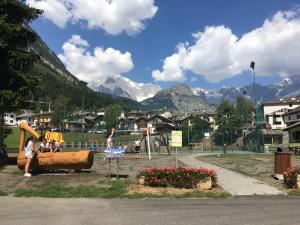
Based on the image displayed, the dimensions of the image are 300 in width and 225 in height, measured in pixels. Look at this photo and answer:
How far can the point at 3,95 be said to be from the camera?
19.4 m

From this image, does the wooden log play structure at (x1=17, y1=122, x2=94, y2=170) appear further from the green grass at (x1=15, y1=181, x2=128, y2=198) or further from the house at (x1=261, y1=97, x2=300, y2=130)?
the house at (x1=261, y1=97, x2=300, y2=130)

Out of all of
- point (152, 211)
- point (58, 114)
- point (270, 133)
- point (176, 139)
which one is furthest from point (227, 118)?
point (152, 211)

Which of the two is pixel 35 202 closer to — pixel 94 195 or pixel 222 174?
pixel 94 195

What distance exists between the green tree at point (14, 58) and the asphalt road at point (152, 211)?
8.87m

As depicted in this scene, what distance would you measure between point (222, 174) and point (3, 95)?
446 inches

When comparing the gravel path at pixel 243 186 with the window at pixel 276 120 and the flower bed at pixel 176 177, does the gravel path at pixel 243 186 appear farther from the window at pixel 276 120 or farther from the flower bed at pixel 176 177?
the window at pixel 276 120

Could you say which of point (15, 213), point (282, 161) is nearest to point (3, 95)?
point (15, 213)

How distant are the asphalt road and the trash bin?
4744 millimetres

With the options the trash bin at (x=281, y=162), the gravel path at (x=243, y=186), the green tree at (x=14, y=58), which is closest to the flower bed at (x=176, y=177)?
the gravel path at (x=243, y=186)

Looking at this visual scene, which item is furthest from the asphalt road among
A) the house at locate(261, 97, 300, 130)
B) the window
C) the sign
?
the house at locate(261, 97, 300, 130)

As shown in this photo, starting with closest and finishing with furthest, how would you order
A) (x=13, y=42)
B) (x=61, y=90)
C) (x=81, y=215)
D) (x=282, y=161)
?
(x=81, y=215)
(x=282, y=161)
(x=13, y=42)
(x=61, y=90)

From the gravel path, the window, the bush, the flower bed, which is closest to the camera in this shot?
the gravel path

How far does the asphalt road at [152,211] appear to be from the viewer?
356 inches

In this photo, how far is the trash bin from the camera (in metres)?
17.2
